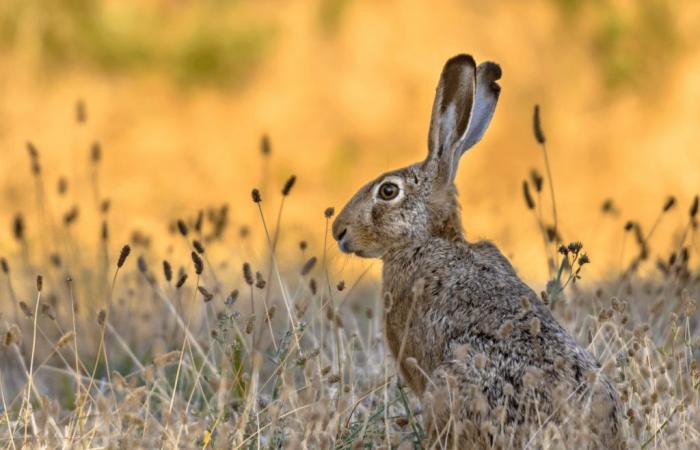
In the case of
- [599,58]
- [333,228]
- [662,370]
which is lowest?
[662,370]

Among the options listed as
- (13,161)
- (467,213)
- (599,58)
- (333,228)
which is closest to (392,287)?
(333,228)

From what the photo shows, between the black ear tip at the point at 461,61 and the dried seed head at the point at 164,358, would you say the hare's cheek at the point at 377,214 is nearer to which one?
the black ear tip at the point at 461,61

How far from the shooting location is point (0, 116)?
13.4 m

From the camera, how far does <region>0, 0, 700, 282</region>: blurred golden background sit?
13.6 meters

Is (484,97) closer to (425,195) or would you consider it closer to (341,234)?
(425,195)

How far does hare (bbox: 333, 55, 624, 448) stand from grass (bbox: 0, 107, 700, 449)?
0.15m

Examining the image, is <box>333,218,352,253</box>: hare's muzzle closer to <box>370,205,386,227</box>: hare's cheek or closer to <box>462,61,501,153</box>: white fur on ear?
<box>370,205,386,227</box>: hare's cheek

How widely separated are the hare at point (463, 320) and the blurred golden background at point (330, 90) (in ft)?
23.6

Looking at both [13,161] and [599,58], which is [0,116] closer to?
[13,161]

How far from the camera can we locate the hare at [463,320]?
4375 millimetres

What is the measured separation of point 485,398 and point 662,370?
102 centimetres

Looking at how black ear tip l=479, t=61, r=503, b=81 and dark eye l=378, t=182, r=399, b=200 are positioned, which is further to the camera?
black ear tip l=479, t=61, r=503, b=81

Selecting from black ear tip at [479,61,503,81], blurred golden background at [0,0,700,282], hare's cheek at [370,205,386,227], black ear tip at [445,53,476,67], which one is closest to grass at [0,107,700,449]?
hare's cheek at [370,205,386,227]

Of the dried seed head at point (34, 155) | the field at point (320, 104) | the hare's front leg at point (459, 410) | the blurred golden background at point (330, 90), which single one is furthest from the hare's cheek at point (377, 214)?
the blurred golden background at point (330, 90)
